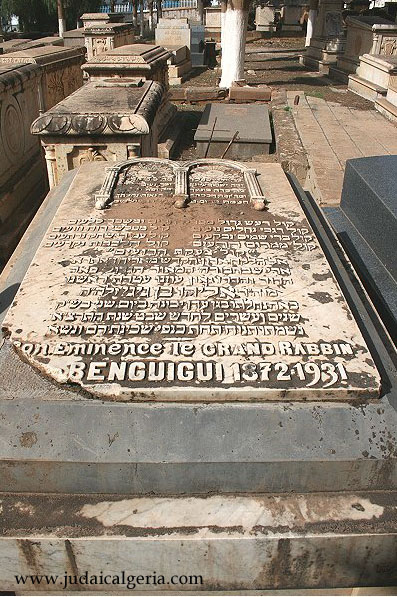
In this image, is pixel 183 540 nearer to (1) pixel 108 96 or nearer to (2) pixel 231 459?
(2) pixel 231 459

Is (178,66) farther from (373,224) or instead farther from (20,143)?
(373,224)

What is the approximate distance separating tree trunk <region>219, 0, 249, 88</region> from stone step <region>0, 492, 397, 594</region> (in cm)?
1168

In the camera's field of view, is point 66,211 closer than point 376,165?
Yes

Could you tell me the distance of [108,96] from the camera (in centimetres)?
565

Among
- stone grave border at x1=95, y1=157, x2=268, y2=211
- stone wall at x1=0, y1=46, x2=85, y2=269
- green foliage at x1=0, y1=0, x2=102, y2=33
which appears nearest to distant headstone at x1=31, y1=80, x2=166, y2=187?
stone wall at x1=0, y1=46, x2=85, y2=269

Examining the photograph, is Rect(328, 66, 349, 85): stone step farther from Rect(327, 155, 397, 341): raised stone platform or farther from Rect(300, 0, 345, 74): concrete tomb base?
Rect(327, 155, 397, 341): raised stone platform

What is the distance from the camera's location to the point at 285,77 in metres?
14.2

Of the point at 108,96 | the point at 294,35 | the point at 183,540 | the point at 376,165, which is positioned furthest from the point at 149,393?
the point at 294,35

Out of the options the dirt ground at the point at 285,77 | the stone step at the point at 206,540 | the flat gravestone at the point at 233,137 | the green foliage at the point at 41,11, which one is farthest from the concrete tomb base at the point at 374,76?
the green foliage at the point at 41,11

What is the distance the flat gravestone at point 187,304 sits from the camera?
71.9 inches

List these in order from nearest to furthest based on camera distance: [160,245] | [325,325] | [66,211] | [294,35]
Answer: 1. [325,325]
2. [160,245]
3. [66,211]
4. [294,35]

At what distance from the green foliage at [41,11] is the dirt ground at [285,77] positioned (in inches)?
388

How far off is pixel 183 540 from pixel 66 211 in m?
1.94

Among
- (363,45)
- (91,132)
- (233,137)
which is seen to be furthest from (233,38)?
(91,132)
